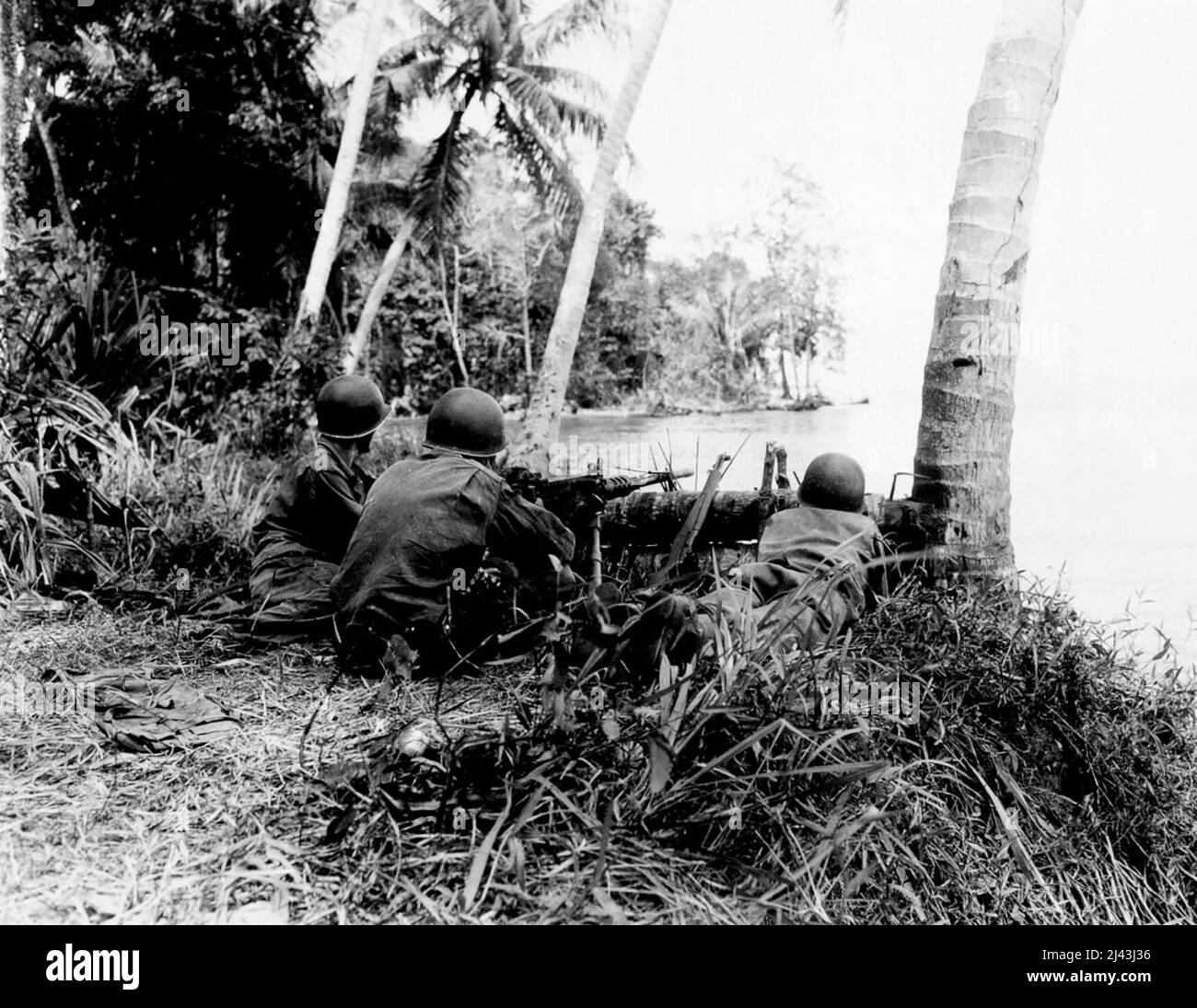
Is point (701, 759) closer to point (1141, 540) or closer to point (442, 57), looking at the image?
point (1141, 540)

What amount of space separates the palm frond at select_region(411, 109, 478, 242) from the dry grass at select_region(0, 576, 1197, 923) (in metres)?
14.8

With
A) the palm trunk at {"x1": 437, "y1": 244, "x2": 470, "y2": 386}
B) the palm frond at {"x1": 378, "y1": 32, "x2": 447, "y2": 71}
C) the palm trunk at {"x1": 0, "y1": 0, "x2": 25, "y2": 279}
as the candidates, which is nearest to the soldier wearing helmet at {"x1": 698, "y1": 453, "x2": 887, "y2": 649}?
the palm trunk at {"x1": 0, "y1": 0, "x2": 25, "y2": 279}

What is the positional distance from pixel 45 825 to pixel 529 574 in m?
1.90

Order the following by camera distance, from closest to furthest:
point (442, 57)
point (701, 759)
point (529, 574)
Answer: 1. point (701, 759)
2. point (529, 574)
3. point (442, 57)

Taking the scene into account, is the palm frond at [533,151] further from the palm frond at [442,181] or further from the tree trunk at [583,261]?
the tree trunk at [583,261]

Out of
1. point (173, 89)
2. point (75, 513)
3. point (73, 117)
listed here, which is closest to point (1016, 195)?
point (75, 513)

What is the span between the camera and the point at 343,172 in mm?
12023

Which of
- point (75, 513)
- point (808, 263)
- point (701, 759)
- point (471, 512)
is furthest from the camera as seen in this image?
point (808, 263)

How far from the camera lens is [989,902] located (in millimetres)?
2457

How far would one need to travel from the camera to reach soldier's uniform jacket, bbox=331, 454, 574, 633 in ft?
10.9

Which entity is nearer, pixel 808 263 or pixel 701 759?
pixel 701 759

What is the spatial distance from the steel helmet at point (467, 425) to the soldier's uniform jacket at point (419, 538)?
0.29 feet

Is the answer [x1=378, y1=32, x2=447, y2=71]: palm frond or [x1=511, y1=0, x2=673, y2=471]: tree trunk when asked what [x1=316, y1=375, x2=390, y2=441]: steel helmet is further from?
→ [x1=378, y1=32, x2=447, y2=71]: palm frond
